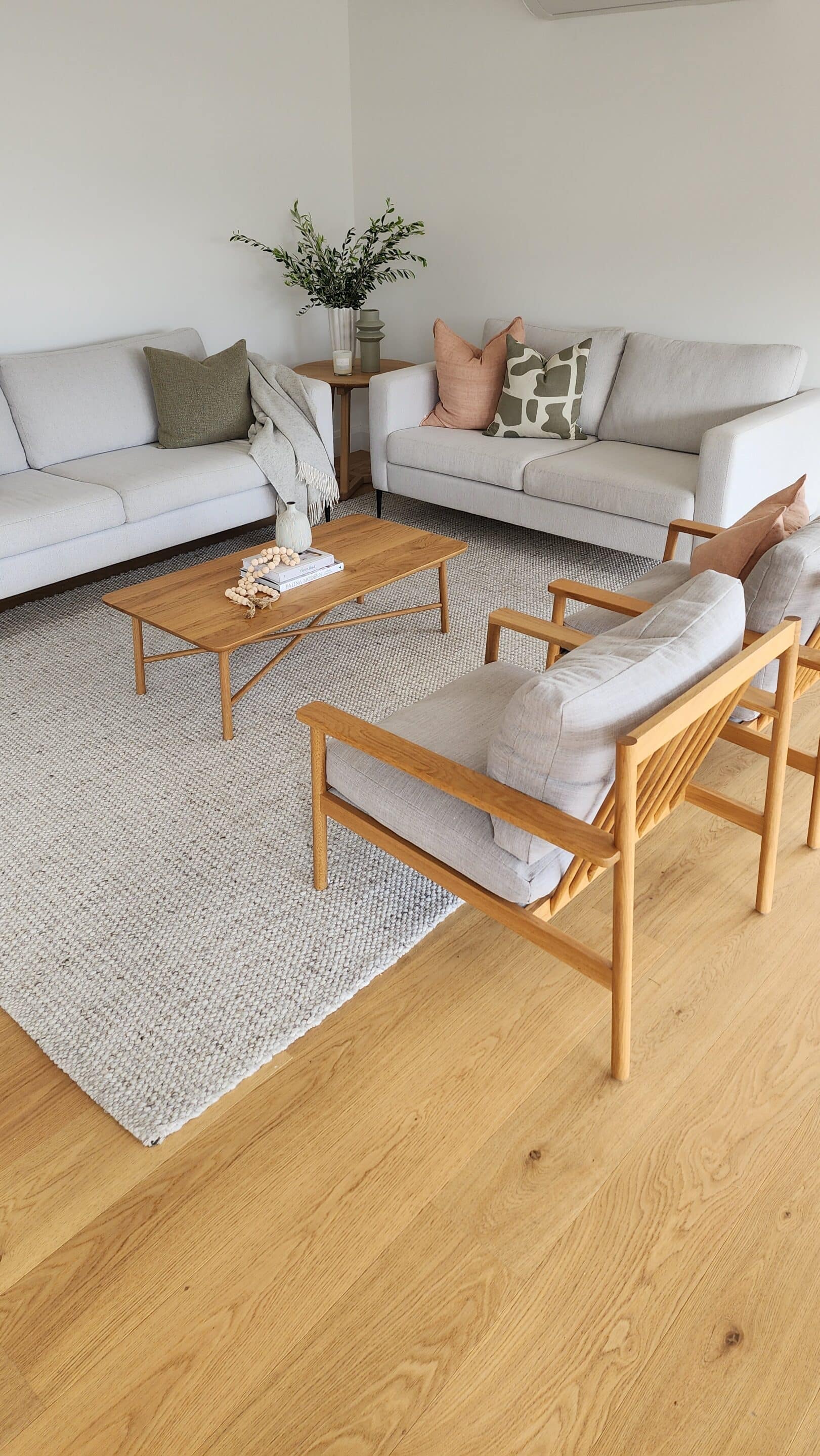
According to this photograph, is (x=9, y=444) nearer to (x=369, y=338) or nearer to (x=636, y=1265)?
(x=369, y=338)

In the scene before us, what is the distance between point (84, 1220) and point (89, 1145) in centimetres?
15

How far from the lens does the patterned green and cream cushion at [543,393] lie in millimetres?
4254

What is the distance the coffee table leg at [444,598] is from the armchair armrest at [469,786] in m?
1.49

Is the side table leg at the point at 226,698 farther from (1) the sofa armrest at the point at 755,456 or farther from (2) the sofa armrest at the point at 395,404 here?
(2) the sofa armrest at the point at 395,404

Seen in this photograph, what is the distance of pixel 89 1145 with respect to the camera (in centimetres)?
178

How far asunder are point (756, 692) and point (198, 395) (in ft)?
9.35

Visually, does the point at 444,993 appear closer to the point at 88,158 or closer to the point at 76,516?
the point at 76,516

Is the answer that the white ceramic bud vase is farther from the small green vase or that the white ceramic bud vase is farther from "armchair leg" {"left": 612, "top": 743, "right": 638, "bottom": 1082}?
the small green vase

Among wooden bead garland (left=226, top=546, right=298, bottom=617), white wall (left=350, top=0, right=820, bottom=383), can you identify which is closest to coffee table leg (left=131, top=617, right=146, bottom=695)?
wooden bead garland (left=226, top=546, right=298, bottom=617)

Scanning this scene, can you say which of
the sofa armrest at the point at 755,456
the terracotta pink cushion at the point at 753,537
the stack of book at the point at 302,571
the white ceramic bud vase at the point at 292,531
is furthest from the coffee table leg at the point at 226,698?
the sofa armrest at the point at 755,456

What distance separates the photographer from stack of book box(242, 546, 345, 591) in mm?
3088

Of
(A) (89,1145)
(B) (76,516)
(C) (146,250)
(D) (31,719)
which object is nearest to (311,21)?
(C) (146,250)

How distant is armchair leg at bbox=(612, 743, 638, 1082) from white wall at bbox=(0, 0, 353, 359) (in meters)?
3.68

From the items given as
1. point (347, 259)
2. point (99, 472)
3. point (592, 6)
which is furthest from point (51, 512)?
point (592, 6)
